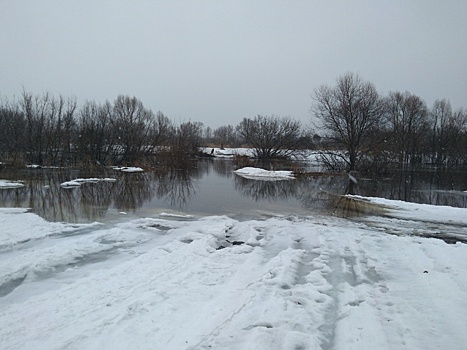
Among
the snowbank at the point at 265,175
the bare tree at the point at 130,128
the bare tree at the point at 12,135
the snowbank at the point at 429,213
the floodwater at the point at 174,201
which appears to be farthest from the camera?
the bare tree at the point at 130,128

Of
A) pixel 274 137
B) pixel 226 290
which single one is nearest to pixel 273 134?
pixel 274 137

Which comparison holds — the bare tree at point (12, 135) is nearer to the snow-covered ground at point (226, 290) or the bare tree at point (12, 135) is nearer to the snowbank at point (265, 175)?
the snowbank at point (265, 175)

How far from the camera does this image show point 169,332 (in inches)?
133

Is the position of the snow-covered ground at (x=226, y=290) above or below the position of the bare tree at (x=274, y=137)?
below

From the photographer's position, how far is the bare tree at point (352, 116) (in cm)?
3067

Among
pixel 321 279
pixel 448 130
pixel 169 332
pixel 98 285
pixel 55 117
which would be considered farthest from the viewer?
pixel 448 130

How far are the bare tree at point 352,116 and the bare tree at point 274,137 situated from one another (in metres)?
17.9

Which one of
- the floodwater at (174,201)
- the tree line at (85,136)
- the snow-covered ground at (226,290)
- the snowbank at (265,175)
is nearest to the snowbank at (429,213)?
the floodwater at (174,201)

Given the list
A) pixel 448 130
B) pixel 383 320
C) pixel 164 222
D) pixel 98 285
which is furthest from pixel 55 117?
pixel 448 130

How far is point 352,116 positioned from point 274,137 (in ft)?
65.3

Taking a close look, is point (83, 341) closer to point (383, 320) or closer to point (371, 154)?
point (383, 320)

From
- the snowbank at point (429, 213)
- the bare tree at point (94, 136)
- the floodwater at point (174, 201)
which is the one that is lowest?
the floodwater at point (174, 201)

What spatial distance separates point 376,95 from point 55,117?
3465 cm

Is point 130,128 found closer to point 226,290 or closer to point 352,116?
point 352,116
